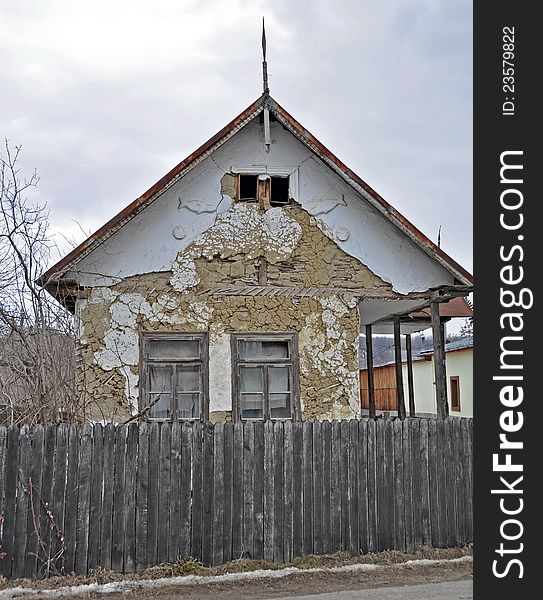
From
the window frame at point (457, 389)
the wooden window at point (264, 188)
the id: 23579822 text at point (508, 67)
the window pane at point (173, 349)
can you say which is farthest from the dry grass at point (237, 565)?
the window frame at point (457, 389)

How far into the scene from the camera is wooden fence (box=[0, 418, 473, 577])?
7.25 meters

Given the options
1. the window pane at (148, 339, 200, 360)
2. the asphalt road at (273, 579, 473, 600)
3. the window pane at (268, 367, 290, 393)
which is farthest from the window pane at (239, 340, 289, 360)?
the asphalt road at (273, 579, 473, 600)

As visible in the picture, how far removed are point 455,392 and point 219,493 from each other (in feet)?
86.6

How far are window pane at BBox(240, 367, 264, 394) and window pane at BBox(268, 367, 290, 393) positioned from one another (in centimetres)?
15

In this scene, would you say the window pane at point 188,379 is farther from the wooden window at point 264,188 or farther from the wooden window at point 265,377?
the wooden window at point 264,188

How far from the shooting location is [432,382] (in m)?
35.4

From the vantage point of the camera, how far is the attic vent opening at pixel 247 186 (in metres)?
11.4

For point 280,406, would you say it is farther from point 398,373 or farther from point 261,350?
point 398,373

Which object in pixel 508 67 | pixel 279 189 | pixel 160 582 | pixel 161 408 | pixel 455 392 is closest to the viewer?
pixel 508 67

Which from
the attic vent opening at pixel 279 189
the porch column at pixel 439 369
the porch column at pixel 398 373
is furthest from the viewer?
the porch column at pixel 398 373

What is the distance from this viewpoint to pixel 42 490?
7258 millimetres

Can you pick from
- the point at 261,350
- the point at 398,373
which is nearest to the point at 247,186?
the point at 261,350

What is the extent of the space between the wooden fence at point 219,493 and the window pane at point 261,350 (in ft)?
10.1

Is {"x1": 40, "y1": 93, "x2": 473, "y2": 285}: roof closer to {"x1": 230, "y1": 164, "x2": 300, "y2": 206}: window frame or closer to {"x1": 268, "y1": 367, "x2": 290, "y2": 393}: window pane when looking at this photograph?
{"x1": 230, "y1": 164, "x2": 300, "y2": 206}: window frame
